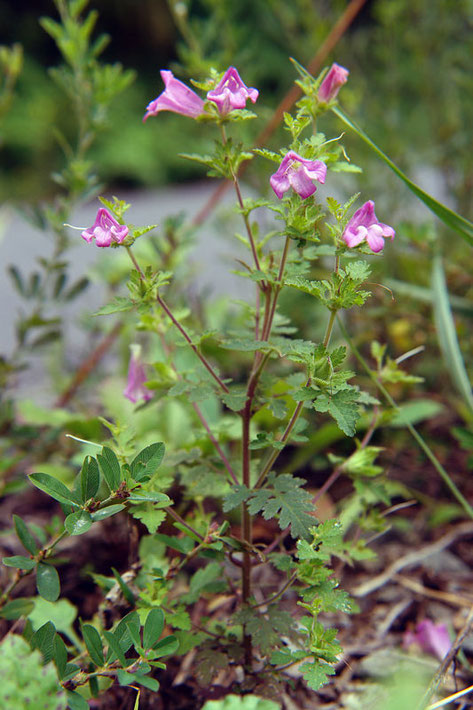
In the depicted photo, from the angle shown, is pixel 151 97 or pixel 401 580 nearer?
pixel 401 580

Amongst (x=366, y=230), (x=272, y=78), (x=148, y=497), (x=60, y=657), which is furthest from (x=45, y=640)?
(x=272, y=78)

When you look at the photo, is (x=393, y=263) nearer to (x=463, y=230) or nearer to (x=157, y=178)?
(x=463, y=230)

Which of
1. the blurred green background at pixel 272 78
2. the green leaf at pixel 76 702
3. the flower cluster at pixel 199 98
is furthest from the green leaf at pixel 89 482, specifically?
the blurred green background at pixel 272 78

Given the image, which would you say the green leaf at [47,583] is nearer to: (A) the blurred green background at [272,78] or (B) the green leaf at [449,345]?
(B) the green leaf at [449,345]

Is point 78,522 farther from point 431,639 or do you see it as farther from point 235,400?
point 431,639

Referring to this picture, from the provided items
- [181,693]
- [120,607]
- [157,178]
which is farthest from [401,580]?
[157,178]

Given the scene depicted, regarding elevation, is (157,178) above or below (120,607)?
below

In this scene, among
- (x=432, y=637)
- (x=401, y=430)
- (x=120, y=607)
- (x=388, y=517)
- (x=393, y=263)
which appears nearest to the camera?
(x=120, y=607)

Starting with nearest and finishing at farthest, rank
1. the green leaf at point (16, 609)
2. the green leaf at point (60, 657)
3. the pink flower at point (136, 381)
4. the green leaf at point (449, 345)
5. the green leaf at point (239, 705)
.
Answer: the green leaf at point (239, 705)
the green leaf at point (60, 657)
the green leaf at point (16, 609)
the pink flower at point (136, 381)
the green leaf at point (449, 345)
